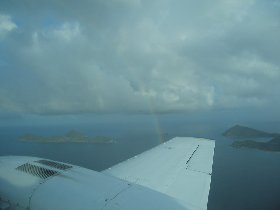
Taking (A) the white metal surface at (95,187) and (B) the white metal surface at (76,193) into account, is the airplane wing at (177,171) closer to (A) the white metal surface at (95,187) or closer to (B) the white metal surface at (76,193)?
(A) the white metal surface at (95,187)

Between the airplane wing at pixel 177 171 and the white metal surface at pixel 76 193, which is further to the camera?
the airplane wing at pixel 177 171

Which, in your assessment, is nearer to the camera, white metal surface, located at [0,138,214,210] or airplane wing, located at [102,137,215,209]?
white metal surface, located at [0,138,214,210]

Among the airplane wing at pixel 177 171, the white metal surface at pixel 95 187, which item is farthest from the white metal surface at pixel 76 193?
the airplane wing at pixel 177 171

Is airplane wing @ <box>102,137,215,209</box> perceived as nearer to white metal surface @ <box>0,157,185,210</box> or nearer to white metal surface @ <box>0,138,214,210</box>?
white metal surface @ <box>0,138,214,210</box>

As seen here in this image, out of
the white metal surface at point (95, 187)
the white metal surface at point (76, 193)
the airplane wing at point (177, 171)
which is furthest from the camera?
the airplane wing at point (177, 171)

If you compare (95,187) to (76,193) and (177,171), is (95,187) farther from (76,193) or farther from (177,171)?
(177,171)

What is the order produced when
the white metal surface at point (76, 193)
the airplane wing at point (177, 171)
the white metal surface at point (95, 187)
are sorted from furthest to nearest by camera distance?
the airplane wing at point (177, 171)
the white metal surface at point (95, 187)
the white metal surface at point (76, 193)

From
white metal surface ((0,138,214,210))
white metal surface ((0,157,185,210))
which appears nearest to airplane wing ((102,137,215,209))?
white metal surface ((0,138,214,210))

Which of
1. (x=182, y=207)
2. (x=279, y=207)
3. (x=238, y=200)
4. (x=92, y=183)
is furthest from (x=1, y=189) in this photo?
(x=279, y=207)
